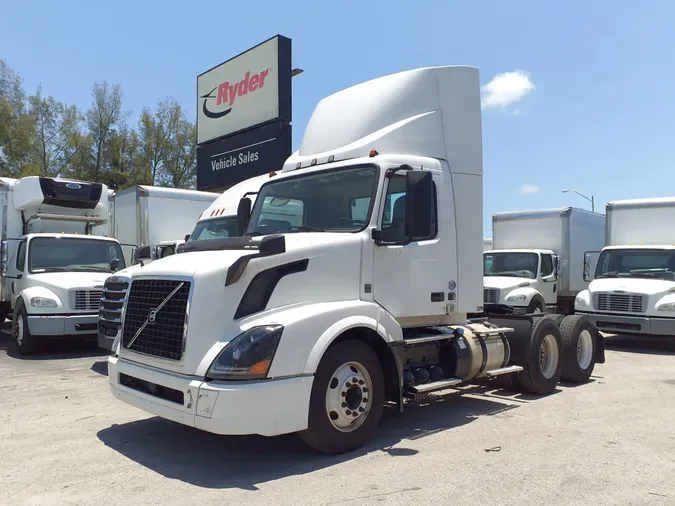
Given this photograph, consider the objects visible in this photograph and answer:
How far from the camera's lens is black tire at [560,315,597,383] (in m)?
8.49

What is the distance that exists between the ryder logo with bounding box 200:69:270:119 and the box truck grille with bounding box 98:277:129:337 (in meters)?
10.5

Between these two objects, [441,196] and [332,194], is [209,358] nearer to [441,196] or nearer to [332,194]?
[332,194]

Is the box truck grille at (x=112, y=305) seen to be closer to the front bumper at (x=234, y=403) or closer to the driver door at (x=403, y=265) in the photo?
the front bumper at (x=234, y=403)

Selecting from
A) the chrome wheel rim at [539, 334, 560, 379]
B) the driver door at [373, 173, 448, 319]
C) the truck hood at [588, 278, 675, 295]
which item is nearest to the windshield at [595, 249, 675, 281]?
the truck hood at [588, 278, 675, 295]

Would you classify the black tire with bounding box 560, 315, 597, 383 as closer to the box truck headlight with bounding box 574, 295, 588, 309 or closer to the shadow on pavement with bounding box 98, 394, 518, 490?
the shadow on pavement with bounding box 98, 394, 518, 490

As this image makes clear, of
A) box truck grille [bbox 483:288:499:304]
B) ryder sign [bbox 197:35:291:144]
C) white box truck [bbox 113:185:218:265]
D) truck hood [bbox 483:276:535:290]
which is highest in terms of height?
ryder sign [bbox 197:35:291:144]

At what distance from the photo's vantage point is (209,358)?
464 cm

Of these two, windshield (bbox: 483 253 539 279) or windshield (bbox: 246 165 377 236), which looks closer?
windshield (bbox: 246 165 377 236)

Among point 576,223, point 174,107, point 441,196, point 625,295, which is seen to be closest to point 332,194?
point 441,196

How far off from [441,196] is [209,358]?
315 cm

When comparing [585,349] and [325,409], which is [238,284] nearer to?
[325,409]

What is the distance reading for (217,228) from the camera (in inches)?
445

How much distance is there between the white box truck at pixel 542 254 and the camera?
1596 centimetres

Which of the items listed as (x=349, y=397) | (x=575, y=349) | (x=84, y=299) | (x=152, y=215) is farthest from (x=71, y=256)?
(x=575, y=349)
